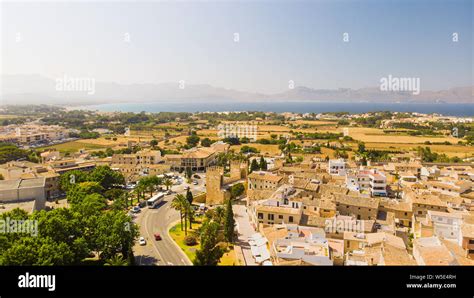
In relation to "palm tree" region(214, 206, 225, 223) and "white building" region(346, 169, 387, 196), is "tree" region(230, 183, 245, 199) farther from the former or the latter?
"white building" region(346, 169, 387, 196)

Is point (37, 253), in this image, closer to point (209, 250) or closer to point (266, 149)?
point (209, 250)

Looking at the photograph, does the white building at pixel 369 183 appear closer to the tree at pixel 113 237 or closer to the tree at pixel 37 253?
the tree at pixel 113 237

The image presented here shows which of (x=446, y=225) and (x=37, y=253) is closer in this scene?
(x=37, y=253)

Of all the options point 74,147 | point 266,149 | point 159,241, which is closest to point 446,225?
point 159,241

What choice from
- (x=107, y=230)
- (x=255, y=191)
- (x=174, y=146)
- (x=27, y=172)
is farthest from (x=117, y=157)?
(x=107, y=230)

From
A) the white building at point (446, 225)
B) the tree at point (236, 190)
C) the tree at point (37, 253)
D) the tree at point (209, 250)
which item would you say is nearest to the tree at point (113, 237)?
the tree at point (37, 253)
